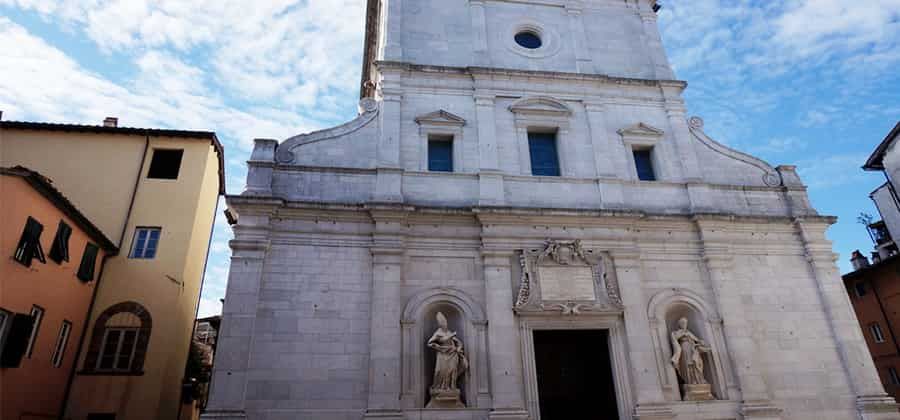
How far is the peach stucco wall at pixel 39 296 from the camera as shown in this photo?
38.4 feet

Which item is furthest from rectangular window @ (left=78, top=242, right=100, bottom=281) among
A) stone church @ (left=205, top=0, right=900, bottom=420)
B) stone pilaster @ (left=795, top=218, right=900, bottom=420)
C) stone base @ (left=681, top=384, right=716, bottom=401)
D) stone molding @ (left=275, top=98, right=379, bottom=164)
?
stone pilaster @ (left=795, top=218, right=900, bottom=420)

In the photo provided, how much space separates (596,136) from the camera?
16.2 metres

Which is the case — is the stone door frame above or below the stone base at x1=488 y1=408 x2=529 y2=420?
above

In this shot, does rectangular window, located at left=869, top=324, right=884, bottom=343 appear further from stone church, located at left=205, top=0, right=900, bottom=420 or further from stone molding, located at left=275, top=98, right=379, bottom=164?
stone molding, located at left=275, top=98, right=379, bottom=164

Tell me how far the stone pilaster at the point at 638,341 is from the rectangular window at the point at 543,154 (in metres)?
3.16

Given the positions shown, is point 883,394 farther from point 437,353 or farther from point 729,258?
point 437,353

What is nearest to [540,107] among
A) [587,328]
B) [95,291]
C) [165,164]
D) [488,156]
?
[488,156]

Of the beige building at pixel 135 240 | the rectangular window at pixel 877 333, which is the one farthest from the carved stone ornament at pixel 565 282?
the rectangular window at pixel 877 333

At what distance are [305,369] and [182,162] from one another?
355 inches

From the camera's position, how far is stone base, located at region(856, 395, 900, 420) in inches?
520

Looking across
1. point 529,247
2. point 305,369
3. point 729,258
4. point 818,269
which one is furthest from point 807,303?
point 305,369

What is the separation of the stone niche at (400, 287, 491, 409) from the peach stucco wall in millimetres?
8548

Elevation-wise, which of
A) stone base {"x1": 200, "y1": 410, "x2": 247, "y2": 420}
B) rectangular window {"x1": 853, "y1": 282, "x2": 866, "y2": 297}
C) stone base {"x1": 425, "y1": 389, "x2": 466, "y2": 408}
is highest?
rectangular window {"x1": 853, "y1": 282, "x2": 866, "y2": 297}

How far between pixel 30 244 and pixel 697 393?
1587 cm
